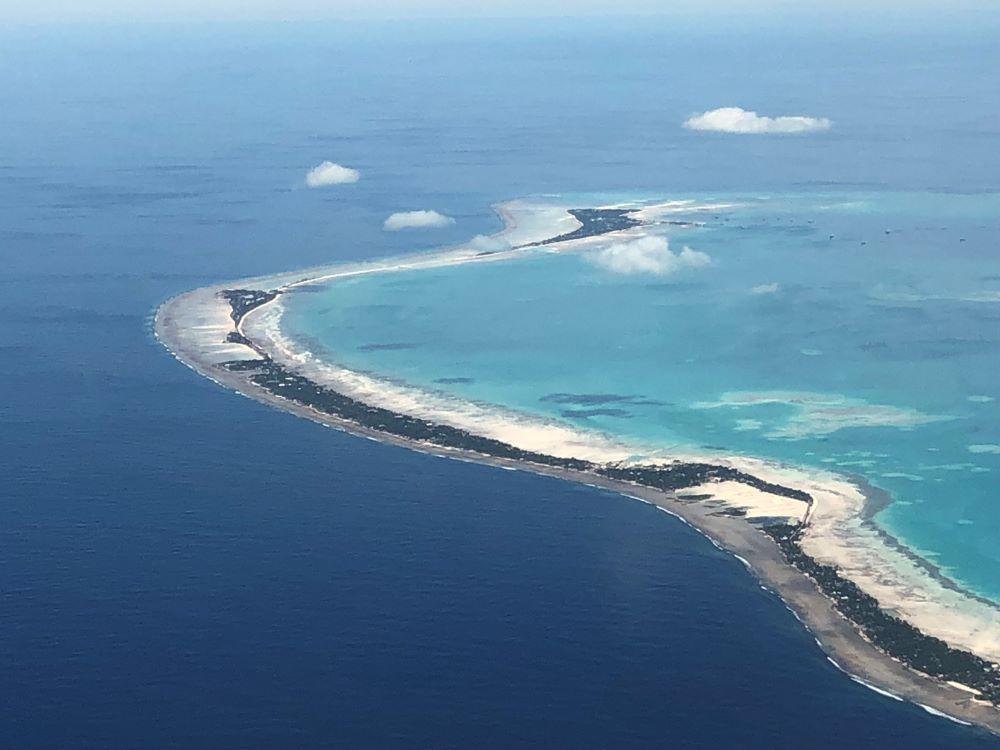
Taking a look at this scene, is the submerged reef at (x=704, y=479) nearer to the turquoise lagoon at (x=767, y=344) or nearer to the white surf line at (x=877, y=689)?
the white surf line at (x=877, y=689)

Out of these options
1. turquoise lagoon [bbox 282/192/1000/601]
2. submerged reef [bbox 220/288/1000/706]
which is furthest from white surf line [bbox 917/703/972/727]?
turquoise lagoon [bbox 282/192/1000/601]

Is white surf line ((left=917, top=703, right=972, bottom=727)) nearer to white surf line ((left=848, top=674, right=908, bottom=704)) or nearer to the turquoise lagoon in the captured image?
white surf line ((left=848, top=674, right=908, bottom=704))

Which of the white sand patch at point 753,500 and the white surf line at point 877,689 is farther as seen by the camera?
the white sand patch at point 753,500

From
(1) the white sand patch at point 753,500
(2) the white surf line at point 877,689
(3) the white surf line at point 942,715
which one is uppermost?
(1) the white sand patch at point 753,500

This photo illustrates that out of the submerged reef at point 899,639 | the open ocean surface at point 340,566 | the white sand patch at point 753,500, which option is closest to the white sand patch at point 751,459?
the white sand patch at point 753,500

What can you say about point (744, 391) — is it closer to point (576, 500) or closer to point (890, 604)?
point (576, 500)

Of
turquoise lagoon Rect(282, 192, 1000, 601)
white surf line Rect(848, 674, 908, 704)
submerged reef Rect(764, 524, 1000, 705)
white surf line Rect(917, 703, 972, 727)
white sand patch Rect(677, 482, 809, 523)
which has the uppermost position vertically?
turquoise lagoon Rect(282, 192, 1000, 601)
